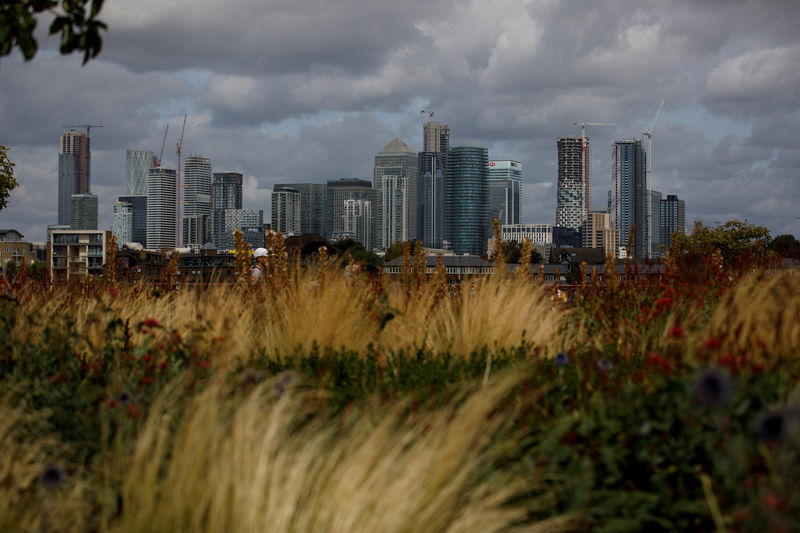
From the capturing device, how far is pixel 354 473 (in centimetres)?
293

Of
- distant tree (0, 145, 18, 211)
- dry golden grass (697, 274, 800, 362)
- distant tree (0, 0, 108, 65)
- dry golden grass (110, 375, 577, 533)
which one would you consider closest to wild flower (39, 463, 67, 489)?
dry golden grass (110, 375, 577, 533)

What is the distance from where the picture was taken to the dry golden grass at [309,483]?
275 cm

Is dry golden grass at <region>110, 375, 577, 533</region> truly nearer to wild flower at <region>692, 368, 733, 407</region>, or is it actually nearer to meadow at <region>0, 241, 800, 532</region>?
meadow at <region>0, 241, 800, 532</region>

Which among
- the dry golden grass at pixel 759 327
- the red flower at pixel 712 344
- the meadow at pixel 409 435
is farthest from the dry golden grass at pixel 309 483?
the dry golden grass at pixel 759 327

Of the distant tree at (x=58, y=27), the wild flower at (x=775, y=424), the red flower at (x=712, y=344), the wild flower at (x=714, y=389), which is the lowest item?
the wild flower at (x=775, y=424)

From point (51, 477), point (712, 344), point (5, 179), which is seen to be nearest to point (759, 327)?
point (712, 344)

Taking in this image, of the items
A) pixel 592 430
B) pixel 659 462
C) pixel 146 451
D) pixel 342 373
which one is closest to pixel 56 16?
pixel 146 451

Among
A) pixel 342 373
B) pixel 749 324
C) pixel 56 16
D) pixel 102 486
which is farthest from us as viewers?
pixel 342 373

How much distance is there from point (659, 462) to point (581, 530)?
0.48 meters

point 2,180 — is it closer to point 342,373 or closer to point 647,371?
point 342,373

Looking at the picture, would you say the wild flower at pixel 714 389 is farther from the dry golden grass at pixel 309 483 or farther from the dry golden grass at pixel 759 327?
the dry golden grass at pixel 759 327

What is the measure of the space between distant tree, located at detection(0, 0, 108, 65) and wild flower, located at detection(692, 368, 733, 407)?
3102 millimetres

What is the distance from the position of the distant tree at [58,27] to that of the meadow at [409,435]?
5.52ft

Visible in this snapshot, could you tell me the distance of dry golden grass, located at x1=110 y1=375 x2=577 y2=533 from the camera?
9.03ft
